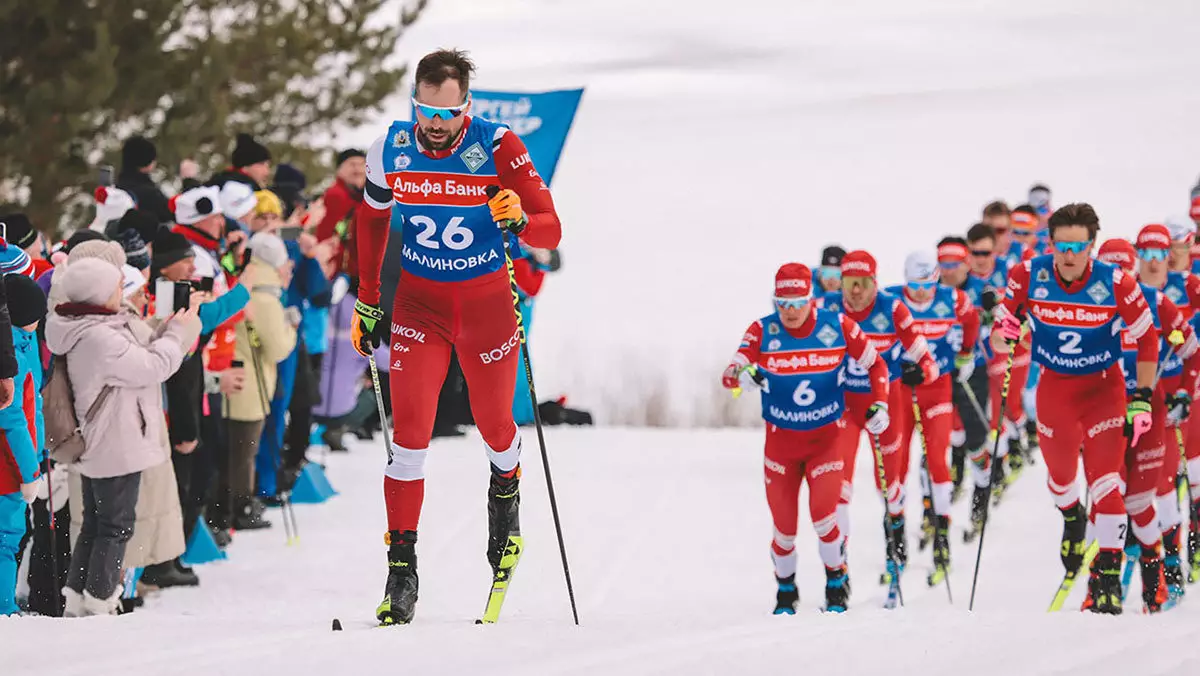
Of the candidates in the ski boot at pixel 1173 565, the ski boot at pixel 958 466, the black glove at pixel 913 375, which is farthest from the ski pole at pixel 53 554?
the ski boot at pixel 958 466

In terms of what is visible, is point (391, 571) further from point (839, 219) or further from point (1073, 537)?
point (839, 219)

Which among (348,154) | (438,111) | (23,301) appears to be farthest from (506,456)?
(348,154)

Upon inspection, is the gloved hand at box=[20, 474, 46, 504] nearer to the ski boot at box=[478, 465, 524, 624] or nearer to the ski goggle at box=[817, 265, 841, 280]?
the ski boot at box=[478, 465, 524, 624]

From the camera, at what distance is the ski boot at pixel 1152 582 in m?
9.63

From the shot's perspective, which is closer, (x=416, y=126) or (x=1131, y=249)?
(x=416, y=126)

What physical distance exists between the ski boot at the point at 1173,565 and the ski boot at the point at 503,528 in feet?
15.7

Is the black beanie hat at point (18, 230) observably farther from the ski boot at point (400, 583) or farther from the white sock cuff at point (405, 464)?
the ski boot at point (400, 583)

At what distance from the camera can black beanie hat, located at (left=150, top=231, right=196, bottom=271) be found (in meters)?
8.91

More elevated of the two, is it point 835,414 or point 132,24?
point 132,24

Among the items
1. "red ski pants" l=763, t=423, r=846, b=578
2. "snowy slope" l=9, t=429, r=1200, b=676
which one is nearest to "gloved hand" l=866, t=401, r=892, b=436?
"red ski pants" l=763, t=423, r=846, b=578

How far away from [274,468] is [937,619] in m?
6.40

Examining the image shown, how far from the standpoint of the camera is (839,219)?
177 feet

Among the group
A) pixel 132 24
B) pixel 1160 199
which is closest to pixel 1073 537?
pixel 132 24

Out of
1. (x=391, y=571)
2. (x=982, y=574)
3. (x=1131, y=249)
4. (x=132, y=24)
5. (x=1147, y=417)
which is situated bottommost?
(x=982, y=574)
